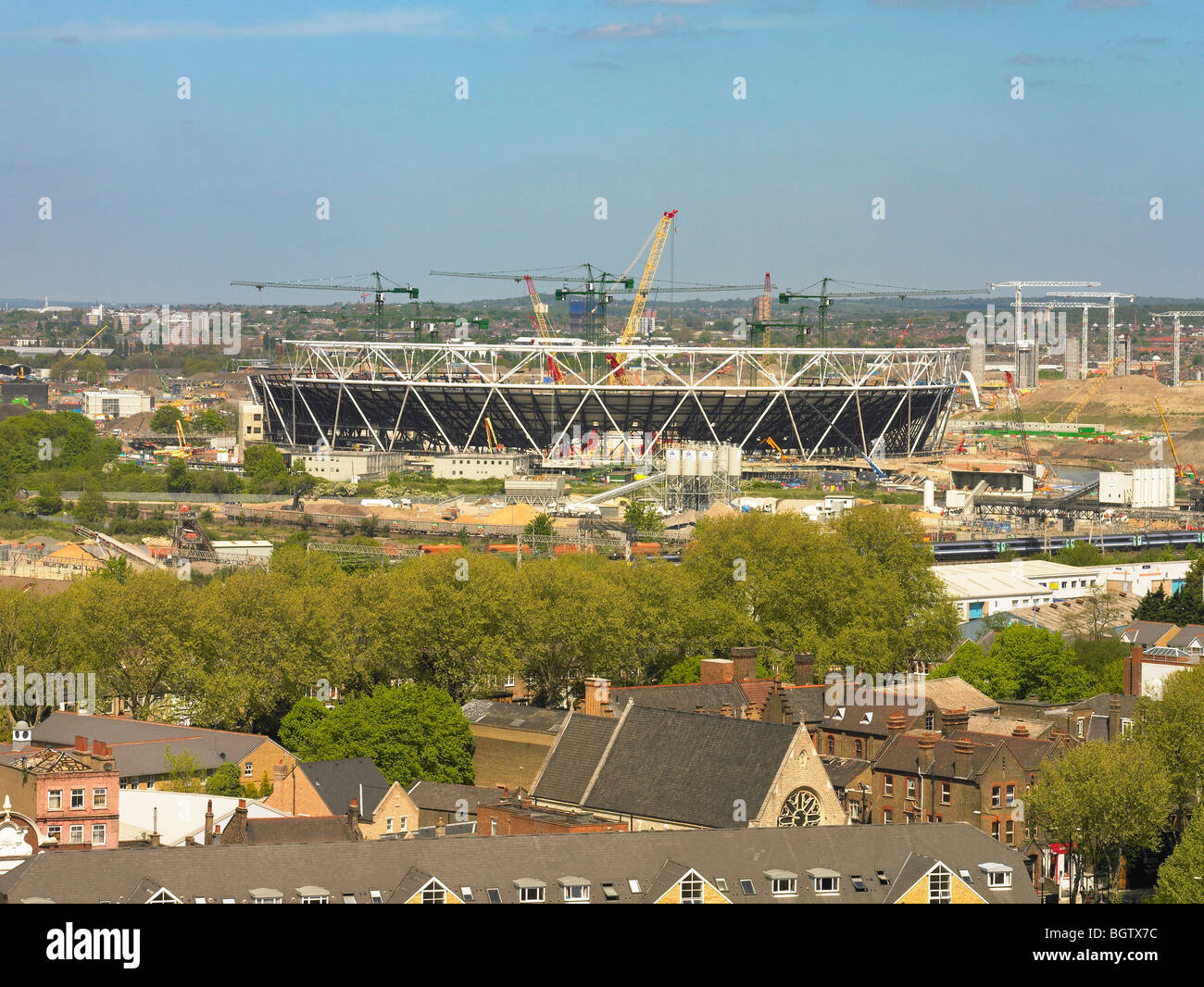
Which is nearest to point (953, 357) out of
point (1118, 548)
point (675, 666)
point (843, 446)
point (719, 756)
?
point (843, 446)

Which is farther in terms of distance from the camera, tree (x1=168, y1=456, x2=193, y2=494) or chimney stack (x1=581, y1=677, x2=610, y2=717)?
tree (x1=168, y1=456, x2=193, y2=494)

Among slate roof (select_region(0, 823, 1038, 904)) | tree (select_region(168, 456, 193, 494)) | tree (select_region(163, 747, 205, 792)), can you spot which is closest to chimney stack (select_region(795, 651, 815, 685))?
tree (select_region(163, 747, 205, 792))

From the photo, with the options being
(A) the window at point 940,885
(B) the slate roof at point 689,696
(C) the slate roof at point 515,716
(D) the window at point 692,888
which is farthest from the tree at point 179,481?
(D) the window at point 692,888

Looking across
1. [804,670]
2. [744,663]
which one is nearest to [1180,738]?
[744,663]

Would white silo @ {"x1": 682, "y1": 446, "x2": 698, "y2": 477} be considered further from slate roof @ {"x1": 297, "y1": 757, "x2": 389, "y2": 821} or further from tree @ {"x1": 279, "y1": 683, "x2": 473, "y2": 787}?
slate roof @ {"x1": 297, "y1": 757, "x2": 389, "y2": 821}

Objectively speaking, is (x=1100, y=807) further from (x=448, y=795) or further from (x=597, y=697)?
(x=448, y=795)
